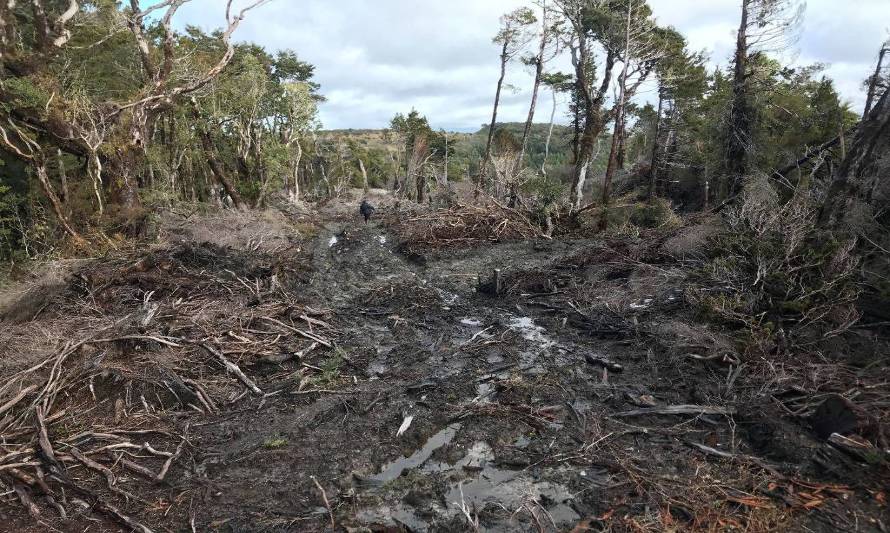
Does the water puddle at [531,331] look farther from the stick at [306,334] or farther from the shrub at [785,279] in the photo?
the stick at [306,334]

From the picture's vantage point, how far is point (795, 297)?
5848 millimetres

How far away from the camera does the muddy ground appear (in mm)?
3553

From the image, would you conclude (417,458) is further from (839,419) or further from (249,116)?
(249,116)

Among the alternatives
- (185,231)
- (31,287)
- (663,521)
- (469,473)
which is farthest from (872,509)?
(185,231)

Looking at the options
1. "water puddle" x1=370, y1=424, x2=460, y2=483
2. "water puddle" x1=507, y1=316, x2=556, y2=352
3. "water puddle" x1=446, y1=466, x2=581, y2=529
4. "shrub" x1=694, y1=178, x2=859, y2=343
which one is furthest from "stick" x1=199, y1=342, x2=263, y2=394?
"shrub" x1=694, y1=178, x2=859, y2=343

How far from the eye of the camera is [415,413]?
5.09 metres

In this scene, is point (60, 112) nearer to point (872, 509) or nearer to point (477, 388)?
point (477, 388)

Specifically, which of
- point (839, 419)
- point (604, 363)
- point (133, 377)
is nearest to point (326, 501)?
point (133, 377)

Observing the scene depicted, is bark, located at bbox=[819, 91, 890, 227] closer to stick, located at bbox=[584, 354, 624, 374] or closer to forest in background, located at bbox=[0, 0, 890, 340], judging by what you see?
forest in background, located at bbox=[0, 0, 890, 340]

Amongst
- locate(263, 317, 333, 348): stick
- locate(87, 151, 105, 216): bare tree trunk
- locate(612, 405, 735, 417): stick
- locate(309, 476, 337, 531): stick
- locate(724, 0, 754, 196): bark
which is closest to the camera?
locate(309, 476, 337, 531): stick

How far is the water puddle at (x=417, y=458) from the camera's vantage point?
13.5 ft

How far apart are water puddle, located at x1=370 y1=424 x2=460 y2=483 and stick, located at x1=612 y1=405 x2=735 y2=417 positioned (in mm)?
1791

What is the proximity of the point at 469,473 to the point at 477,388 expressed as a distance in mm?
1584

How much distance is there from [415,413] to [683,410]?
2840 millimetres
